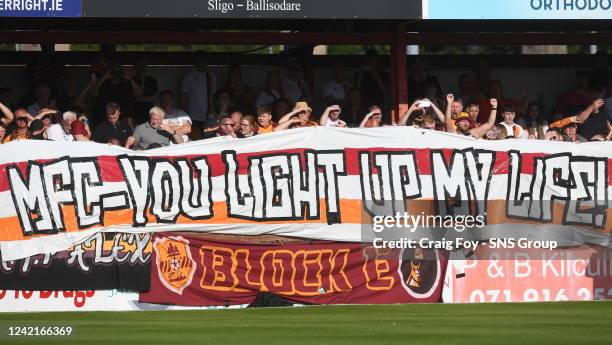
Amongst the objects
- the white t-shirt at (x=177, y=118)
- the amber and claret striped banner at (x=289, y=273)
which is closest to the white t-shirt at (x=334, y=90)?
the white t-shirt at (x=177, y=118)

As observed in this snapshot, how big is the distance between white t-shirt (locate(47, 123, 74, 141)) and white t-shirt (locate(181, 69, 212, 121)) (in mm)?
2862

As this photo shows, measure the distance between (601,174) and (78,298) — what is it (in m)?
7.58

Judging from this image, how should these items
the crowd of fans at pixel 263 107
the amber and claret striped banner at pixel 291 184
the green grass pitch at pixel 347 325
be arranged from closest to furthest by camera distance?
the green grass pitch at pixel 347 325 → the amber and claret striped banner at pixel 291 184 → the crowd of fans at pixel 263 107

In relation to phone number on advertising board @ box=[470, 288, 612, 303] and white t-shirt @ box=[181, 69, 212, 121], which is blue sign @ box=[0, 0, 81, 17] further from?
phone number on advertising board @ box=[470, 288, 612, 303]

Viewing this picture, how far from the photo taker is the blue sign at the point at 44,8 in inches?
756

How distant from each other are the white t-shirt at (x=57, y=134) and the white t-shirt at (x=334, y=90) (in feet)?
16.3

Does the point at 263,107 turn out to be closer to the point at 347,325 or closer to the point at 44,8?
the point at 44,8

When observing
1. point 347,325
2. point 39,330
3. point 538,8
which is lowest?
point 347,325

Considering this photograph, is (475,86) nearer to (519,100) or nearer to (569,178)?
(519,100)

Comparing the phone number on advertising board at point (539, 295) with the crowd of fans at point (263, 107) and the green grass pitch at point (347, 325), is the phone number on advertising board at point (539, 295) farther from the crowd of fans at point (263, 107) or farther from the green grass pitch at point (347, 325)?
the crowd of fans at point (263, 107)

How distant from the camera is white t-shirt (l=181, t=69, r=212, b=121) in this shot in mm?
22344

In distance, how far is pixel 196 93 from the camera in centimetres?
2247

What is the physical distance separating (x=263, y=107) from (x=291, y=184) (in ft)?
11.5

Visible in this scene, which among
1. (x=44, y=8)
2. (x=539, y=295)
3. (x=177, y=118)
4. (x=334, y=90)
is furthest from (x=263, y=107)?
(x=539, y=295)
